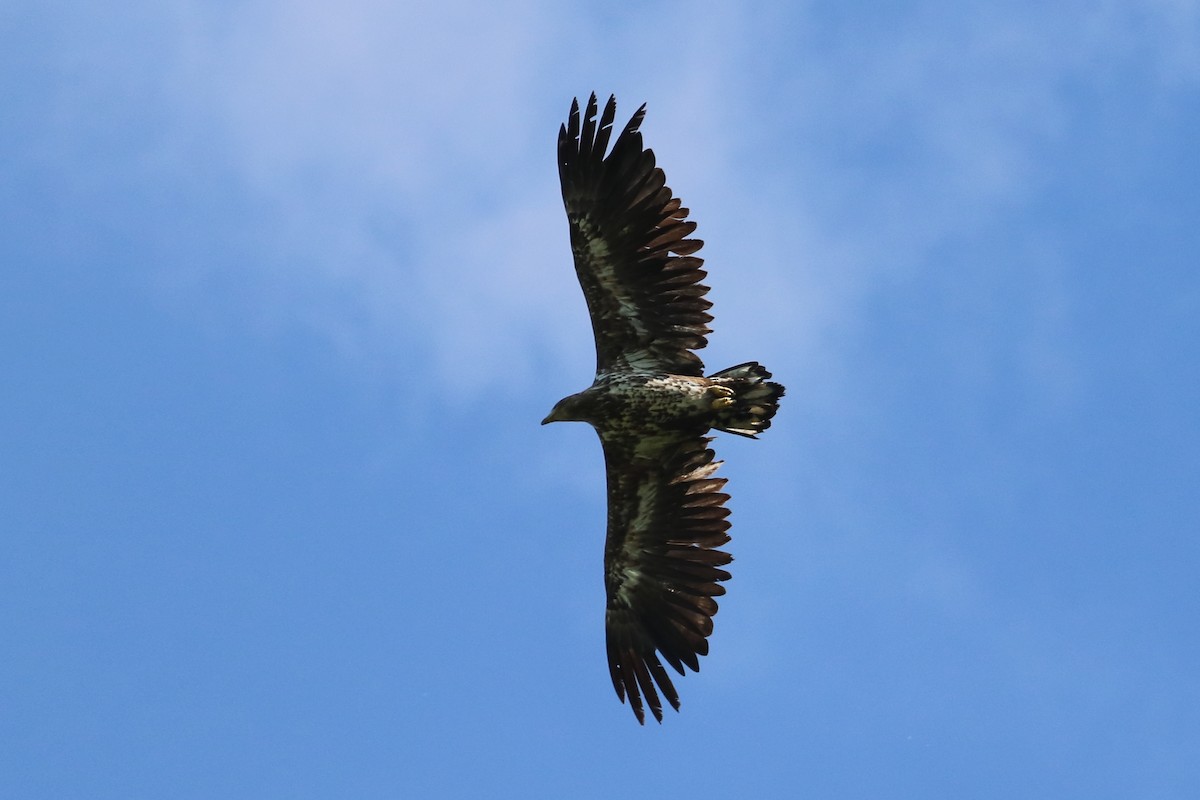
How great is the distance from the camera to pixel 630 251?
49.1 feet

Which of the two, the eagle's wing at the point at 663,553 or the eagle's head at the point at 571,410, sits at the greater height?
the eagle's head at the point at 571,410

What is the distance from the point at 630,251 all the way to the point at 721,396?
159 cm

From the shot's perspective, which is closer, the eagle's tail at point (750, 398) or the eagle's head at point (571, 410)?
the eagle's tail at point (750, 398)

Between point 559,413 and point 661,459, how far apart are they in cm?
109

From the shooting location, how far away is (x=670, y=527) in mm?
15719

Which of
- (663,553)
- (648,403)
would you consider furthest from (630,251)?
(663,553)

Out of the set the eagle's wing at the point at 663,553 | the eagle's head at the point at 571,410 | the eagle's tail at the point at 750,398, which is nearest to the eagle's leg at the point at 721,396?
the eagle's tail at the point at 750,398

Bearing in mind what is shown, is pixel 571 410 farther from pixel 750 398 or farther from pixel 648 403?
pixel 750 398

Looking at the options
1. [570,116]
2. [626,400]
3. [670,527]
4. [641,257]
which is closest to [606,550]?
[670,527]

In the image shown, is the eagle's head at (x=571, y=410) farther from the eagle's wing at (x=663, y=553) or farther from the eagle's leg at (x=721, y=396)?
the eagle's leg at (x=721, y=396)

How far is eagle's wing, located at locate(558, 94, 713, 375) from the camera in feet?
48.4

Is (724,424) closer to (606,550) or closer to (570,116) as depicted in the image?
(606,550)

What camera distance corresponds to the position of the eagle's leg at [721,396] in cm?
1484

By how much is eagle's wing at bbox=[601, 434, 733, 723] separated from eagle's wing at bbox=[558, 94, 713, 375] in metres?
0.90
